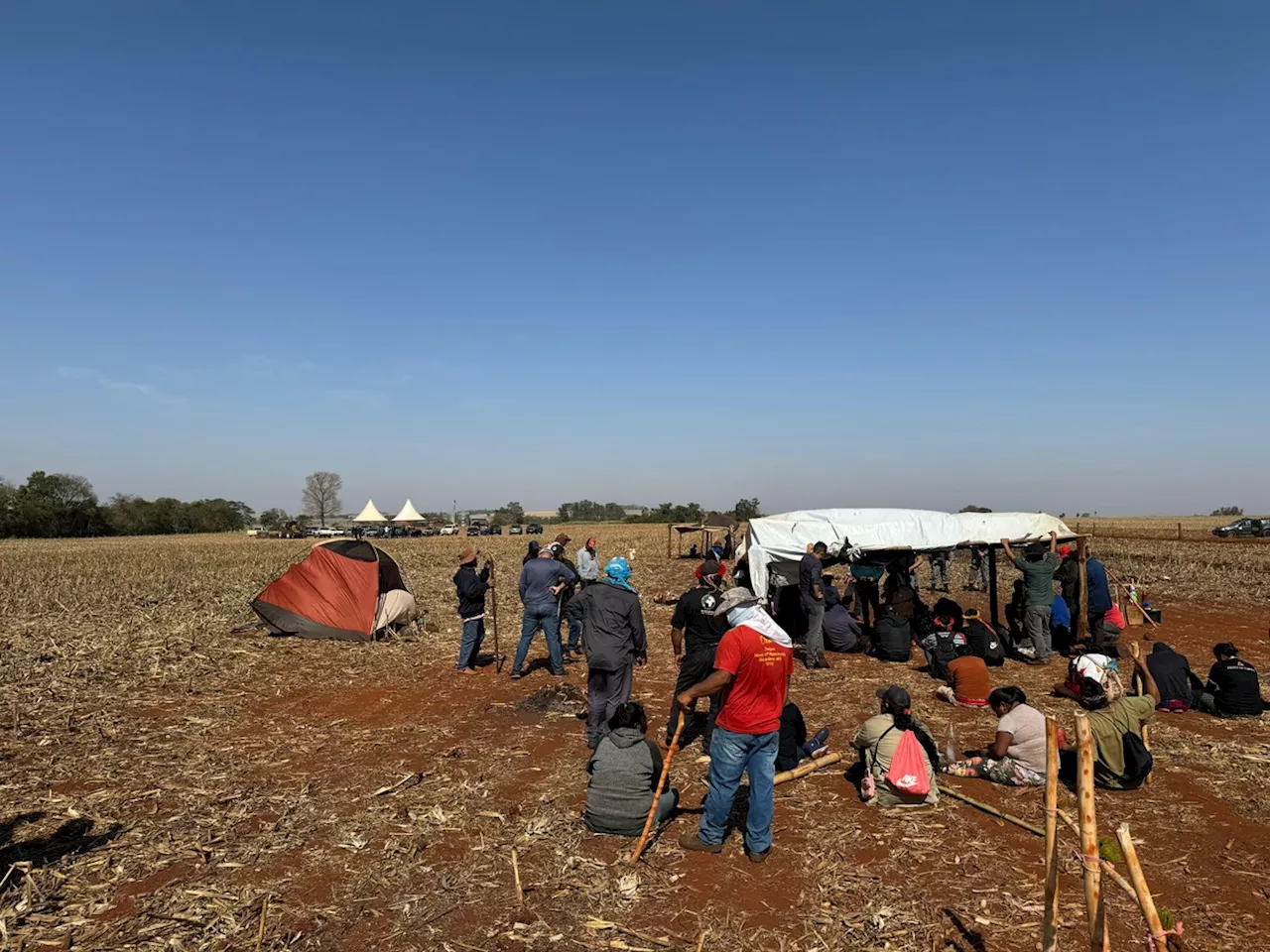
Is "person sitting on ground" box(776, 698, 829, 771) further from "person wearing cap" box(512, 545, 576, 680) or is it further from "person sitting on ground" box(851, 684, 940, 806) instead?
"person wearing cap" box(512, 545, 576, 680)

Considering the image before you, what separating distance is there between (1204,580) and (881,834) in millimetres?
23068

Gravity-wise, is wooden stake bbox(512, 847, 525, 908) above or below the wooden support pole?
below

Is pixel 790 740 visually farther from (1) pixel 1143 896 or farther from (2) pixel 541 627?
(2) pixel 541 627

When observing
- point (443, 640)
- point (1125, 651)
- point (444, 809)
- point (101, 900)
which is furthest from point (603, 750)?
point (1125, 651)

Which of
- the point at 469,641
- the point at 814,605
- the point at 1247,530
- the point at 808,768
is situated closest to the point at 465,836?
the point at 808,768

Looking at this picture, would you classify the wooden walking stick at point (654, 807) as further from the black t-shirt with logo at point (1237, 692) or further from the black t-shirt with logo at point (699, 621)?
the black t-shirt with logo at point (1237, 692)

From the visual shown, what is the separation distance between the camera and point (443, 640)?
14703 millimetres

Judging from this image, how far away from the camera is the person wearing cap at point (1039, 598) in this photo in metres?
12.1

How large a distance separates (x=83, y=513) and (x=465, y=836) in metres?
89.7

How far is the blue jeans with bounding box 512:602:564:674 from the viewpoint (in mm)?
10898

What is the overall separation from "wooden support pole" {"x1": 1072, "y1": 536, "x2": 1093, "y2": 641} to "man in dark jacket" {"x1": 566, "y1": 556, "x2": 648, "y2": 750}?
32.7ft

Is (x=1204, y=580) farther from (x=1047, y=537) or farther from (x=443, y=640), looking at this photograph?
(x=443, y=640)

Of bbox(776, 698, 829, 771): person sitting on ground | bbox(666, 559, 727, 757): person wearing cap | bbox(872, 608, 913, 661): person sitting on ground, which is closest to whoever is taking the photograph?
bbox(776, 698, 829, 771): person sitting on ground

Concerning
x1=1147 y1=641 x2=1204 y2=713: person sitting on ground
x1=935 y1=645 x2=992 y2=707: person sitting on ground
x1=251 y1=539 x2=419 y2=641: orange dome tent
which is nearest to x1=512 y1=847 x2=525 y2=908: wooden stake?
x1=935 y1=645 x2=992 y2=707: person sitting on ground
